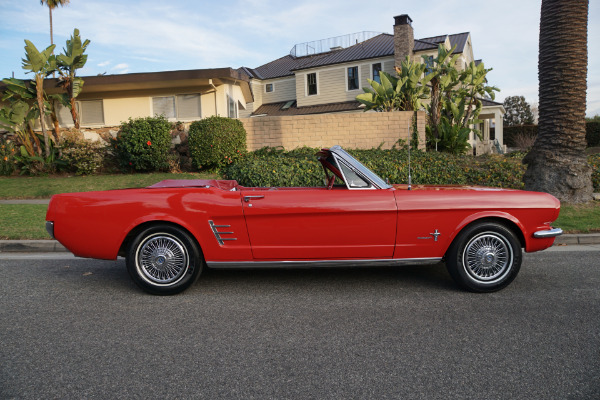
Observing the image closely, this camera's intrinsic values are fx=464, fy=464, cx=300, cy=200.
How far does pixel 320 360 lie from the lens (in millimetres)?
3143

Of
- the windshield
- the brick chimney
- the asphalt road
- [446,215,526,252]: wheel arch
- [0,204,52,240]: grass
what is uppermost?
the brick chimney

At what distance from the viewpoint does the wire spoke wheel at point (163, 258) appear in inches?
179

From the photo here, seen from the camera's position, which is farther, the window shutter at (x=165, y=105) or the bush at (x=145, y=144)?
the window shutter at (x=165, y=105)

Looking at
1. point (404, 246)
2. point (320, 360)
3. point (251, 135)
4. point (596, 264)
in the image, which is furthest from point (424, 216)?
point (251, 135)

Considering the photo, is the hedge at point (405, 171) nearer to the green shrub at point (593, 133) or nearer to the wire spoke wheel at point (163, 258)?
the wire spoke wheel at point (163, 258)

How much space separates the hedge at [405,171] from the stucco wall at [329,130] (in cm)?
235

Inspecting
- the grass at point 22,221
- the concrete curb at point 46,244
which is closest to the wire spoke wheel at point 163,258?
the concrete curb at point 46,244

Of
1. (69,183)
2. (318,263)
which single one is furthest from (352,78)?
(318,263)

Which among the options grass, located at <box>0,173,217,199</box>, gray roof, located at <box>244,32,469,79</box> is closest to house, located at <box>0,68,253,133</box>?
grass, located at <box>0,173,217,199</box>

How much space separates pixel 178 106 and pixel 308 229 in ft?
48.3

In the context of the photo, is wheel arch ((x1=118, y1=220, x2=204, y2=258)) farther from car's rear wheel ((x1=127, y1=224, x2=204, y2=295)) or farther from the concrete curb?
the concrete curb

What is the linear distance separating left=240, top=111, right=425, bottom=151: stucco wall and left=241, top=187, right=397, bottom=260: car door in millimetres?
11568

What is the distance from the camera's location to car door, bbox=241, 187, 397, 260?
450 centimetres

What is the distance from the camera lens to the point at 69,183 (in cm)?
1372
